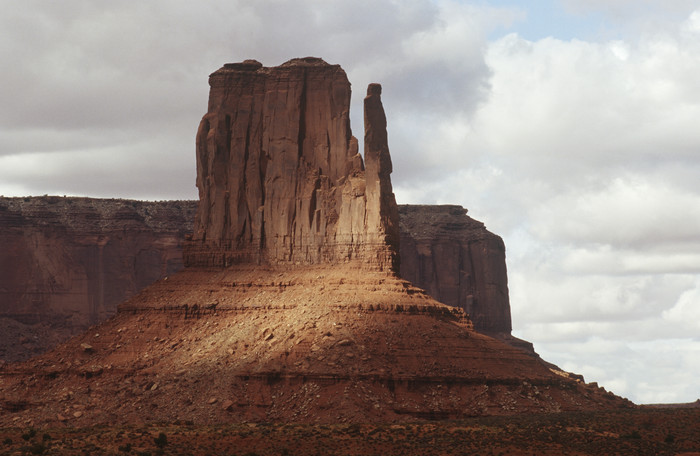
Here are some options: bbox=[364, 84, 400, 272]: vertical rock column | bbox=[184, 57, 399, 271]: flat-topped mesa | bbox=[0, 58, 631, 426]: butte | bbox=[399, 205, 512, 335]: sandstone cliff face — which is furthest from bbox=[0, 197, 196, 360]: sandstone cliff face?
bbox=[364, 84, 400, 272]: vertical rock column

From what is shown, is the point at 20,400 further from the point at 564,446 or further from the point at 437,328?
the point at 564,446

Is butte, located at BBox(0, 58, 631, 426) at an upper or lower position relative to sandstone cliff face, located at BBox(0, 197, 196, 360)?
lower

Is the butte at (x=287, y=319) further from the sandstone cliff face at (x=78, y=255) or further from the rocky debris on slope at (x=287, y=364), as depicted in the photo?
the sandstone cliff face at (x=78, y=255)

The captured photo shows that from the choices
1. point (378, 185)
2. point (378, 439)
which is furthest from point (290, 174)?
point (378, 439)

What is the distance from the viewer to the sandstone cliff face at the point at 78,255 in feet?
450

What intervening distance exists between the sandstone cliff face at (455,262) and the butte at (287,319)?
56186 mm

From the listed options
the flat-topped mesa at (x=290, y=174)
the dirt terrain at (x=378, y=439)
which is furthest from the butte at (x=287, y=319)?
the dirt terrain at (x=378, y=439)

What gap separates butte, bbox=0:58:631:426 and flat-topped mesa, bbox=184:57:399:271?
0.09 meters

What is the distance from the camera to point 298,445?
224 feet

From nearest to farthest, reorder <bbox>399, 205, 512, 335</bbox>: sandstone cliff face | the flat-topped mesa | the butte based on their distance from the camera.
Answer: the butte, the flat-topped mesa, <bbox>399, 205, 512, 335</bbox>: sandstone cliff face

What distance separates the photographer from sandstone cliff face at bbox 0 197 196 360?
450ft

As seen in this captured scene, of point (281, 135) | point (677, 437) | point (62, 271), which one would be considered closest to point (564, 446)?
point (677, 437)

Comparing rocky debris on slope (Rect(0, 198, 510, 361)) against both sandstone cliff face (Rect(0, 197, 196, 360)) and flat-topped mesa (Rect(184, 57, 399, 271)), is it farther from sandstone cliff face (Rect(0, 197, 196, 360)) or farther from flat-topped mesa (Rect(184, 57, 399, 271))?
flat-topped mesa (Rect(184, 57, 399, 271))

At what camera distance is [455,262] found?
151125 mm
